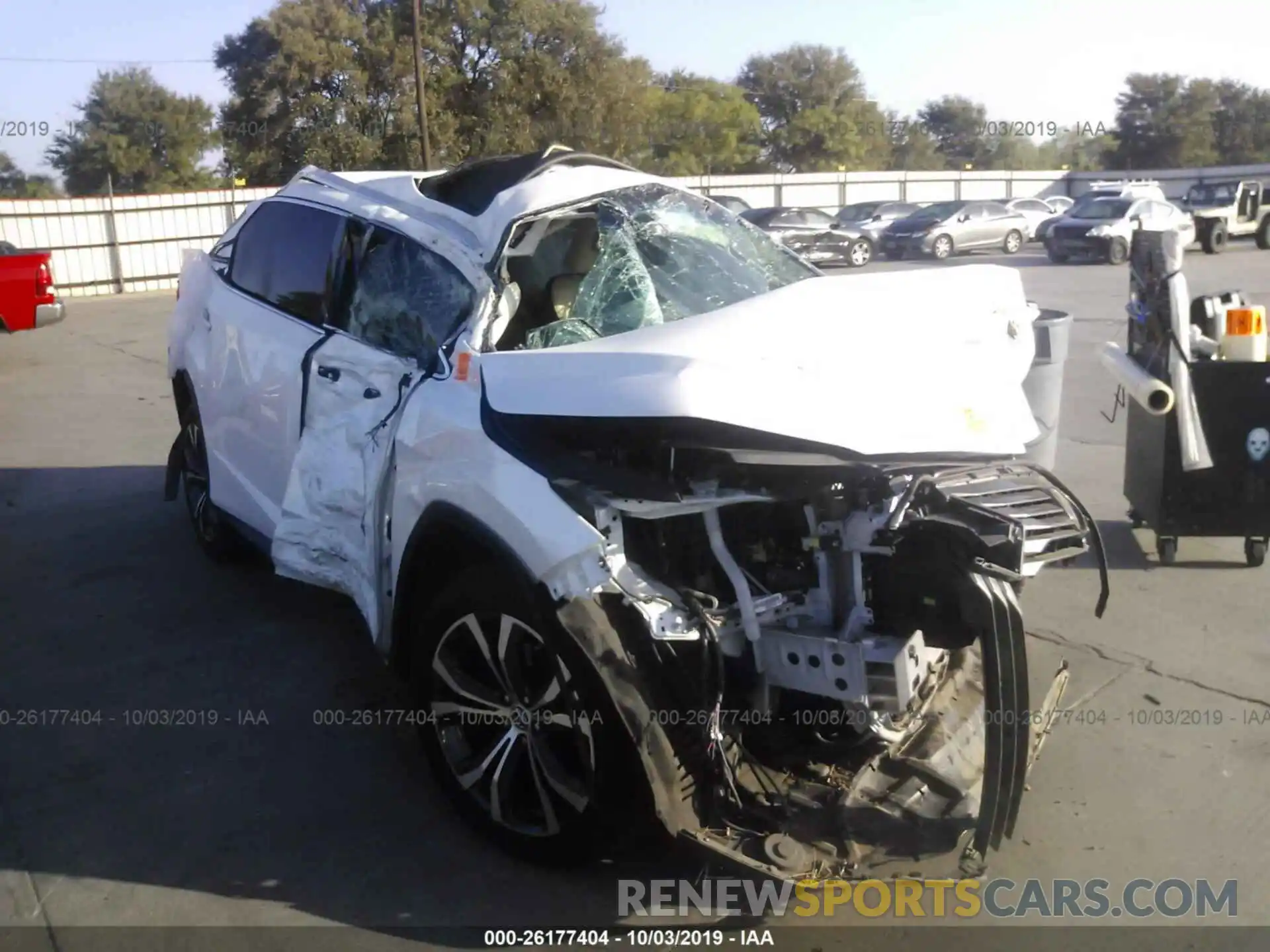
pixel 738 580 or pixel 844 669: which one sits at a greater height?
pixel 738 580

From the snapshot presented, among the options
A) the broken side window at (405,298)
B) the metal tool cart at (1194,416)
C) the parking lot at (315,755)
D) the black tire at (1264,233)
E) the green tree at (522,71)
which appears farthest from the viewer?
the green tree at (522,71)

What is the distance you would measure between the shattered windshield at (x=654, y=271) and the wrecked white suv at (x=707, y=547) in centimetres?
2

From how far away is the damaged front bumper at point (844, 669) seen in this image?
2910 mm

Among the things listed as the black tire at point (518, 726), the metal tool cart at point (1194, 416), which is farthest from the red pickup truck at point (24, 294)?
the metal tool cart at point (1194, 416)

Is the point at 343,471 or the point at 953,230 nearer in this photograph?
the point at 343,471

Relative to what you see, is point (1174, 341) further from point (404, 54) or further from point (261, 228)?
point (404, 54)

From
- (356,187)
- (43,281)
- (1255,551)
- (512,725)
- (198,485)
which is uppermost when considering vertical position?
(356,187)

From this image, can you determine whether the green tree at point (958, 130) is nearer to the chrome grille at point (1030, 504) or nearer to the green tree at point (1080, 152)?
the green tree at point (1080, 152)

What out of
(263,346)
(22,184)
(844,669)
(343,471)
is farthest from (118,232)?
(22,184)

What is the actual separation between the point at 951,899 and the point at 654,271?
2.30 meters

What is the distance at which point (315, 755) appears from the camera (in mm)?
4203

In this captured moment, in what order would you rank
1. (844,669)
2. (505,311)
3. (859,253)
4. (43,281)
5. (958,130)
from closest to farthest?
(844,669)
(505,311)
(43,281)
(859,253)
(958,130)

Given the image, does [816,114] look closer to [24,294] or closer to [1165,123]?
[1165,123]

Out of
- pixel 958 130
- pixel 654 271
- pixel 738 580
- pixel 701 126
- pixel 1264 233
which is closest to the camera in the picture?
pixel 738 580
